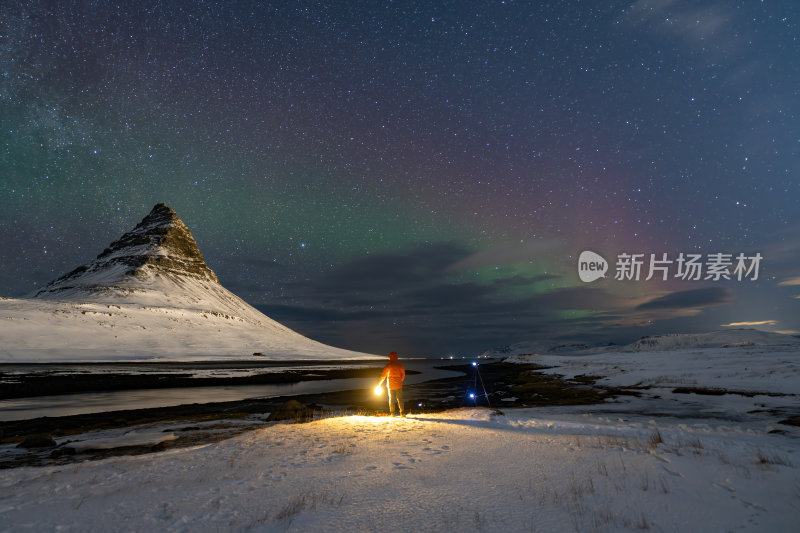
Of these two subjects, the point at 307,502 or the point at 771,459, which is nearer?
the point at 307,502

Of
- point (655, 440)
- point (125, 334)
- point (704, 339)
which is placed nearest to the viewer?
point (655, 440)

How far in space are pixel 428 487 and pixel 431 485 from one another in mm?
121

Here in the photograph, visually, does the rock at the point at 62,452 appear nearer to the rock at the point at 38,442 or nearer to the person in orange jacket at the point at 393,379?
the rock at the point at 38,442

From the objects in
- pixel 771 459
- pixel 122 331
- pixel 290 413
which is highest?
pixel 771 459

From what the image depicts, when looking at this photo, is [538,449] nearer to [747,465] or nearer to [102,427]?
[747,465]

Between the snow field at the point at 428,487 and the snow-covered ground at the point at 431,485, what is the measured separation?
30 millimetres

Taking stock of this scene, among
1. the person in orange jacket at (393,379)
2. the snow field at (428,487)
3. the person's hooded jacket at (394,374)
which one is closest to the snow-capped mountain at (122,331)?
the person in orange jacket at (393,379)

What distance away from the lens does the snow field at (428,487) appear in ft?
16.6

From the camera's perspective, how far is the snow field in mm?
5062

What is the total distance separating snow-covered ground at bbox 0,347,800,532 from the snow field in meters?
0.03

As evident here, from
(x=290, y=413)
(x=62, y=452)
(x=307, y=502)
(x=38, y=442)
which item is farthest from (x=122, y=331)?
(x=307, y=502)

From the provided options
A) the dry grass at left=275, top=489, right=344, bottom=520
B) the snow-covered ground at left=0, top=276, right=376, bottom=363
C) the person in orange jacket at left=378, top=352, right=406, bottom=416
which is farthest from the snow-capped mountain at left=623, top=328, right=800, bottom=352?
the dry grass at left=275, top=489, right=344, bottom=520

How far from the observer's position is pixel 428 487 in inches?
250

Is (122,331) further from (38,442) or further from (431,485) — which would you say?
(431,485)
